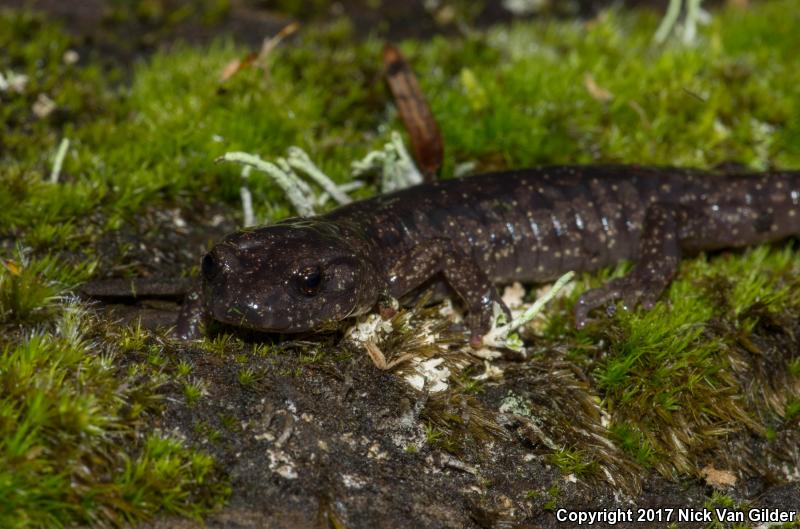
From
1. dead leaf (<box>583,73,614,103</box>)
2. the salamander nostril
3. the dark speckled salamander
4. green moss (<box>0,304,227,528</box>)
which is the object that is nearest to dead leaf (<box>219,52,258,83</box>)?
the dark speckled salamander

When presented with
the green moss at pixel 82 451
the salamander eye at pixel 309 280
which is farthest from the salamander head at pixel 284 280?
the green moss at pixel 82 451

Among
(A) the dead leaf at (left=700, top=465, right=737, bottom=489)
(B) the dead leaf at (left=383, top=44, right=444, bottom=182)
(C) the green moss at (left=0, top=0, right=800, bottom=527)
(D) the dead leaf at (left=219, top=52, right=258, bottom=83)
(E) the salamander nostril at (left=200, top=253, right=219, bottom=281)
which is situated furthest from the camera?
(D) the dead leaf at (left=219, top=52, right=258, bottom=83)

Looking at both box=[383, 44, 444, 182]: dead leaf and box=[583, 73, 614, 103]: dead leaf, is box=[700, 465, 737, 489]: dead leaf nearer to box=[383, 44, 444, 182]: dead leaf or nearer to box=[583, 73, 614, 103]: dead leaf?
box=[383, 44, 444, 182]: dead leaf

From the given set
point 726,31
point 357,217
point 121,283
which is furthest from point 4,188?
point 726,31

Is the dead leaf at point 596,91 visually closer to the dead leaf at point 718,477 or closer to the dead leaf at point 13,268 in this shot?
the dead leaf at point 718,477

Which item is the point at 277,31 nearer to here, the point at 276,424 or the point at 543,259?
the point at 543,259

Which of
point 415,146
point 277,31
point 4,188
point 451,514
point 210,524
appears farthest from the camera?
point 277,31
